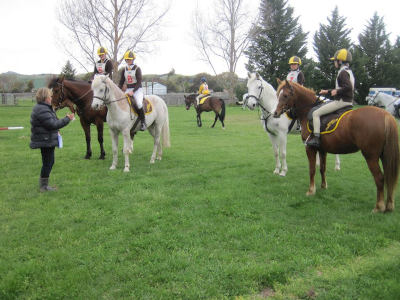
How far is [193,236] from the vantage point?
14.6 ft

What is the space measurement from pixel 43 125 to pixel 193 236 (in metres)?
3.64

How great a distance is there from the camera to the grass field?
10.8 feet

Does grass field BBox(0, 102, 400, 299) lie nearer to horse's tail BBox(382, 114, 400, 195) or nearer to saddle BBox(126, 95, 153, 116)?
horse's tail BBox(382, 114, 400, 195)

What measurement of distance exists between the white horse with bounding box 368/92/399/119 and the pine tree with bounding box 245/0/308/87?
24203 mm

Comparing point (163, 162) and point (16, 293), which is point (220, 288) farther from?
point (163, 162)

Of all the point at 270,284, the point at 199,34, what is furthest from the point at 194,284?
the point at 199,34

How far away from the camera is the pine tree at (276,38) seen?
38.9 m

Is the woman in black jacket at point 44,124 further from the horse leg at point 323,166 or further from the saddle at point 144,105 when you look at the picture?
the horse leg at point 323,166

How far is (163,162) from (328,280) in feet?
21.2

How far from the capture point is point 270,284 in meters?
3.36

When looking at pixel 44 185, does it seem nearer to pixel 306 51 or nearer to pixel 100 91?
pixel 100 91

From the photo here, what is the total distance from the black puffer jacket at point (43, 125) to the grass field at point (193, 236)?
1.06m

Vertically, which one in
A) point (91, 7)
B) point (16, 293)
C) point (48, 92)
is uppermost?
point (91, 7)

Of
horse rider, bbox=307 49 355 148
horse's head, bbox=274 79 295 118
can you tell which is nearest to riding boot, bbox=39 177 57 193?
horse's head, bbox=274 79 295 118
